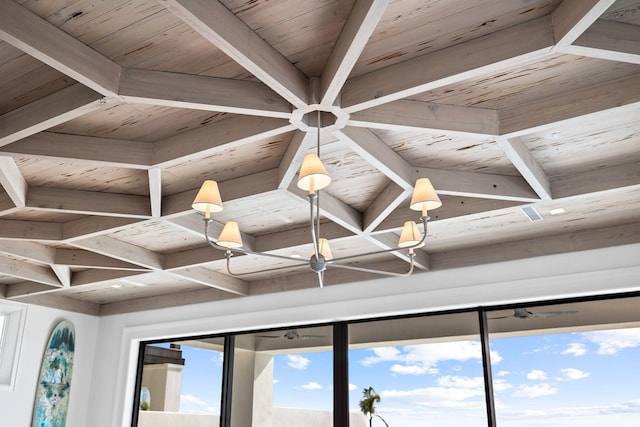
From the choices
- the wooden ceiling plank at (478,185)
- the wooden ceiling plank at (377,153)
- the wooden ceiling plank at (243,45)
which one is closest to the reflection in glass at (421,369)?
the wooden ceiling plank at (478,185)

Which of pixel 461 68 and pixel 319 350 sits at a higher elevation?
pixel 461 68

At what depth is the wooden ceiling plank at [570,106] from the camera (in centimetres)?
229

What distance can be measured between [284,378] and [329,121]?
3.21 metres

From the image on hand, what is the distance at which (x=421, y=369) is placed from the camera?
446 cm

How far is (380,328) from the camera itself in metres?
4.72

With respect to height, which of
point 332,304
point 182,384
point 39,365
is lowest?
point 182,384

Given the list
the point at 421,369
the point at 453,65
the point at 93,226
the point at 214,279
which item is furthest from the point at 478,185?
the point at 214,279

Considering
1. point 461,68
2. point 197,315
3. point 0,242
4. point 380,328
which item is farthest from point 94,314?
point 461,68

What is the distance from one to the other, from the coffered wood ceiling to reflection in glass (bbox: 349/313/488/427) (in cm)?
52

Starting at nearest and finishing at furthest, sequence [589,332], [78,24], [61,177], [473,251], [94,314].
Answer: [78,24]
[61,177]
[589,332]
[473,251]
[94,314]

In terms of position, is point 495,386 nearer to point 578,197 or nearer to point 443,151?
point 578,197

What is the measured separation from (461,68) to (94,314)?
5.39 metres

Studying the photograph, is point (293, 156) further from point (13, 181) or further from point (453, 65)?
point (13, 181)

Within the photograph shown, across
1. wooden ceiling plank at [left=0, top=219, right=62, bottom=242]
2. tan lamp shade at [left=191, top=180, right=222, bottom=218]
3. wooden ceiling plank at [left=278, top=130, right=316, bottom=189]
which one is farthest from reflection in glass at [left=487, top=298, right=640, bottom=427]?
wooden ceiling plank at [left=0, top=219, right=62, bottom=242]
